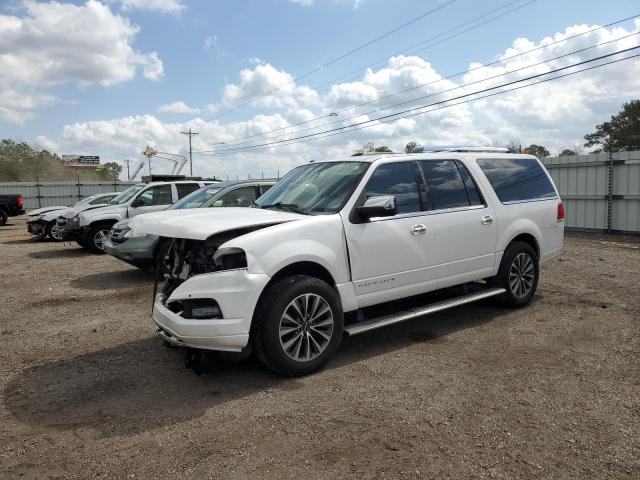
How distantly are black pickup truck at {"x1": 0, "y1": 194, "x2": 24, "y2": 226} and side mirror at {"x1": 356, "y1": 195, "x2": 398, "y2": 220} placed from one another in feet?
71.5

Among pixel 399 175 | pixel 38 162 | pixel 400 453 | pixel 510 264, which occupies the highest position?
pixel 38 162

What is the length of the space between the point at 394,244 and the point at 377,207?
54 centimetres

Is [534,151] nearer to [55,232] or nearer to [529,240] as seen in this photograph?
[529,240]

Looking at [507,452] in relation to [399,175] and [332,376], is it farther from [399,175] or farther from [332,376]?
[399,175]

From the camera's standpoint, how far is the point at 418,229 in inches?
201

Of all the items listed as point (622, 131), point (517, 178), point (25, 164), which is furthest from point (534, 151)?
point (25, 164)

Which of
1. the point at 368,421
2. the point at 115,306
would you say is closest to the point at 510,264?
the point at 368,421

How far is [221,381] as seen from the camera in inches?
171

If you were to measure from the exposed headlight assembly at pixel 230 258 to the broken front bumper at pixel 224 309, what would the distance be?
0.08 meters

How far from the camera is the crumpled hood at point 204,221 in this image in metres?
4.12

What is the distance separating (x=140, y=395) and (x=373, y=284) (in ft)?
7.35

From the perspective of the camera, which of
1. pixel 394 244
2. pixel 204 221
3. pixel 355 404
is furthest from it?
pixel 394 244

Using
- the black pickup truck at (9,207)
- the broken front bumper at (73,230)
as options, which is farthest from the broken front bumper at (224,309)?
the black pickup truck at (9,207)

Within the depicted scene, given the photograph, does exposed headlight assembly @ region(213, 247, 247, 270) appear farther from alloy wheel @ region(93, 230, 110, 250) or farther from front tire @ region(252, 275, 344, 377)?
alloy wheel @ region(93, 230, 110, 250)
